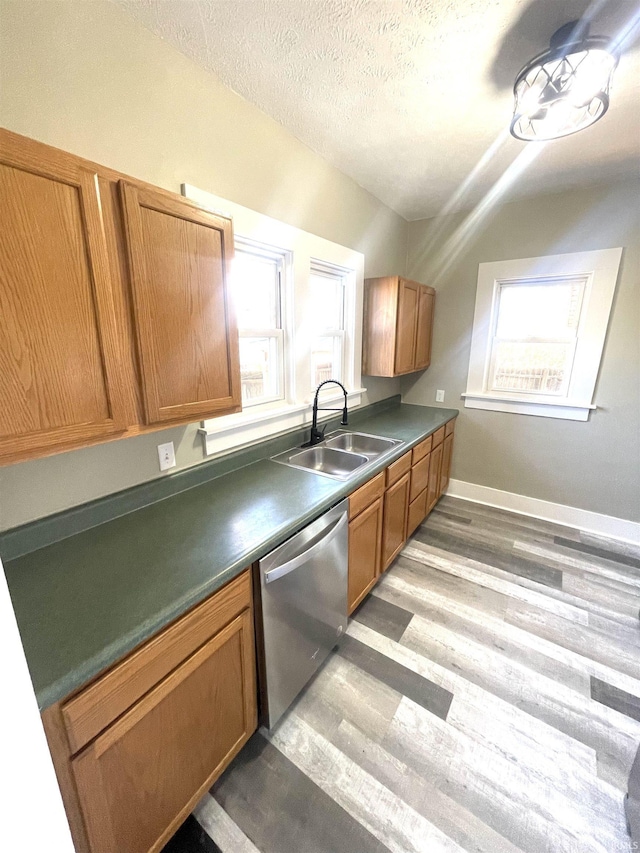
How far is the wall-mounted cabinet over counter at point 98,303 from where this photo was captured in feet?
2.60

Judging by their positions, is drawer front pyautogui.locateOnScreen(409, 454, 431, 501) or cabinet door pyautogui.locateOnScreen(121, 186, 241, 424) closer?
cabinet door pyautogui.locateOnScreen(121, 186, 241, 424)

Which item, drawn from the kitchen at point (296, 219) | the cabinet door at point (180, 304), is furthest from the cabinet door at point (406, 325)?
the cabinet door at point (180, 304)

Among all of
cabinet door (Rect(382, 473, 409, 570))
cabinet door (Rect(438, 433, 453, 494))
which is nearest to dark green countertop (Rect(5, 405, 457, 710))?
cabinet door (Rect(382, 473, 409, 570))

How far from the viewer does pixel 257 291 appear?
1.93 m

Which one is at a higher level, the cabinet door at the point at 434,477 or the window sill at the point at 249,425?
the window sill at the point at 249,425

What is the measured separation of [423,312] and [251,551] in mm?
2599

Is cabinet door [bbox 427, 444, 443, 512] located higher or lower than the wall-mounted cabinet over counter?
lower

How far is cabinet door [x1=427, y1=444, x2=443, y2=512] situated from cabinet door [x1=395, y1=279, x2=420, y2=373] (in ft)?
2.39

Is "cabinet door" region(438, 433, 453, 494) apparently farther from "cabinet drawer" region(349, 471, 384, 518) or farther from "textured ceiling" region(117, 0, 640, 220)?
"textured ceiling" region(117, 0, 640, 220)

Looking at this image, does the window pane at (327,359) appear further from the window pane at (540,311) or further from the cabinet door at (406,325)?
the window pane at (540,311)

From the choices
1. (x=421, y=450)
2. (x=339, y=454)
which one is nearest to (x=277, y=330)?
(x=339, y=454)

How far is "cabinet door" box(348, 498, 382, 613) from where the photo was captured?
1.75 m

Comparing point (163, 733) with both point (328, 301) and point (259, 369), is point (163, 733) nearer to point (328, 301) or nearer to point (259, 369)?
point (259, 369)

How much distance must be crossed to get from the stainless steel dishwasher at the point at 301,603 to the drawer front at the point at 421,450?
908 millimetres
